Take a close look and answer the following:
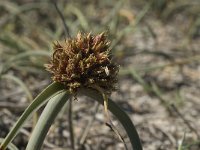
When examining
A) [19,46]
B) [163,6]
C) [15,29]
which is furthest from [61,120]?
[163,6]

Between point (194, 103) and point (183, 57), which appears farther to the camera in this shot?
point (183, 57)

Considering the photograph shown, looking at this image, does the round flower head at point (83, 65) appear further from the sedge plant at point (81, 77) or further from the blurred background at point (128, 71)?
the blurred background at point (128, 71)

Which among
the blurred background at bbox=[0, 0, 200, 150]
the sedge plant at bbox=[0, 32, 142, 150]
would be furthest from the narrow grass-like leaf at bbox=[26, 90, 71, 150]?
the blurred background at bbox=[0, 0, 200, 150]

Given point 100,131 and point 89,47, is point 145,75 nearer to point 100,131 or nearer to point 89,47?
point 100,131

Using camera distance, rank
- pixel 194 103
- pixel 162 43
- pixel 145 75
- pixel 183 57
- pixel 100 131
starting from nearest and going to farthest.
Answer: pixel 100 131, pixel 194 103, pixel 145 75, pixel 183 57, pixel 162 43

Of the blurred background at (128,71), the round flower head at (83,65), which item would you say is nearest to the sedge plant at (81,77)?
the round flower head at (83,65)

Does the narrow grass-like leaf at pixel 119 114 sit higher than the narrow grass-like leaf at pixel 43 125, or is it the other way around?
the narrow grass-like leaf at pixel 119 114

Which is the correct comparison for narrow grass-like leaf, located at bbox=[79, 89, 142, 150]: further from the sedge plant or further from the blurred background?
the blurred background

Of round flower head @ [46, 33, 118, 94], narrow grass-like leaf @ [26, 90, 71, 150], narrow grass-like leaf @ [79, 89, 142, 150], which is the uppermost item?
round flower head @ [46, 33, 118, 94]
